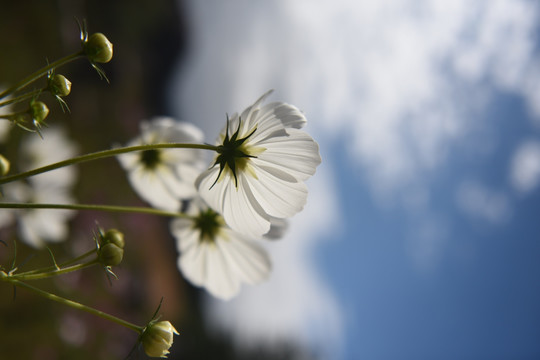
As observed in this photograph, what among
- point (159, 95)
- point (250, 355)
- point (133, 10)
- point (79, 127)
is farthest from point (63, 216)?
point (250, 355)

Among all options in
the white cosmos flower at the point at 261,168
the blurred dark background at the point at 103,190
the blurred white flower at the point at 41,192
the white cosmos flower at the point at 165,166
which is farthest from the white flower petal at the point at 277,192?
the blurred dark background at the point at 103,190

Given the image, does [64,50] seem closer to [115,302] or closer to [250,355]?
[115,302]

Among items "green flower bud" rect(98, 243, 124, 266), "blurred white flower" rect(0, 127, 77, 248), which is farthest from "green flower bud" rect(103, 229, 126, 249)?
"blurred white flower" rect(0, 127, 77, 248)

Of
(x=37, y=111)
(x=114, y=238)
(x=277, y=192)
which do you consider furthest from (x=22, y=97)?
(x=277, y=192)

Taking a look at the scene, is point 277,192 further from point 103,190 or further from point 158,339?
point 103,190

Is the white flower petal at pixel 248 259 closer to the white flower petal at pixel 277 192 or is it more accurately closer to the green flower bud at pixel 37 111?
the white flower petal at pixel 277 192
